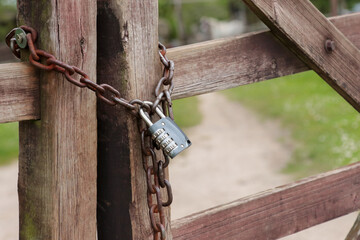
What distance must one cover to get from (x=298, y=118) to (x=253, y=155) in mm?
1731

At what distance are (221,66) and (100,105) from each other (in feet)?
1.61

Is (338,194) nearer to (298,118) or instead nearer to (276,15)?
(276,15)

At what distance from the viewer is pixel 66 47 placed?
1.47m

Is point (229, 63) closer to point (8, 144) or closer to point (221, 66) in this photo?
point (221, 66)

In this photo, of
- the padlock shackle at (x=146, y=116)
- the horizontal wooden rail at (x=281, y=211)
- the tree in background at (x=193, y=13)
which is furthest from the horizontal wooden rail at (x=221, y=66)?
the tree in background at (x=193, y=13)

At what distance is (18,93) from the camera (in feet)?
Answer: 4.84

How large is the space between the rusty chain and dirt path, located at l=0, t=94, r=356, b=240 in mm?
3361

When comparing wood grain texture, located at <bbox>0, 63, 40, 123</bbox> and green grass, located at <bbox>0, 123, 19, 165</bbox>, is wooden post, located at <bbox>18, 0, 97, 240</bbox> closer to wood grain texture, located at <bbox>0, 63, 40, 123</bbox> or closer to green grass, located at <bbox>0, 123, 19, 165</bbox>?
wood grain texture, located at <bbox>0, 63, 40, 123</bbox>

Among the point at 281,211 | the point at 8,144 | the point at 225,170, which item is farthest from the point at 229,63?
the point at 8,144

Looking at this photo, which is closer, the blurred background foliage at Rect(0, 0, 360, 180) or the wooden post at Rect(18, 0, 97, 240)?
the wooden post at Rect(18, 0, 97, 240)

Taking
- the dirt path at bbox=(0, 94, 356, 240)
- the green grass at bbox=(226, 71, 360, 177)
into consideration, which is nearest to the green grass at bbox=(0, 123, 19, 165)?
the dirt path at bbox=(0, 94, 356, 240)

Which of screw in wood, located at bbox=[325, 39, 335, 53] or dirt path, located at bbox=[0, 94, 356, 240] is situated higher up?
screw in wood, located at bbox=[325, 39, 335, 53]

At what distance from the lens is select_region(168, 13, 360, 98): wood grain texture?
180 centimetres

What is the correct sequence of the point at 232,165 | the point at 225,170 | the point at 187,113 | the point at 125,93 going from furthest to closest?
the point at 187,113 < the point at 232,165 < the point at 225,170 < the point at 125,93
